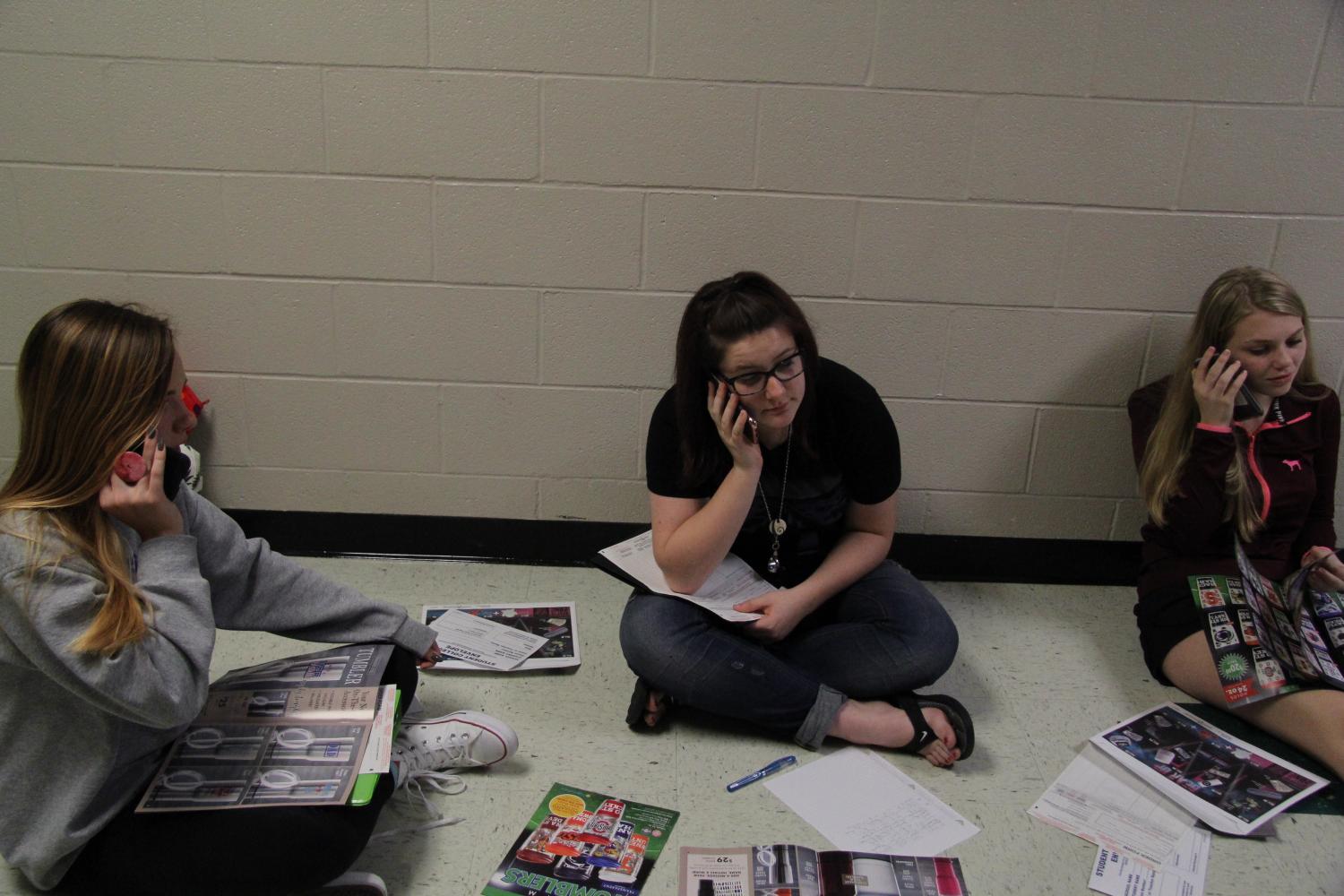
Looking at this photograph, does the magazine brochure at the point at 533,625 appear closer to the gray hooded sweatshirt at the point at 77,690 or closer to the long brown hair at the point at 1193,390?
the gray hooded sweatshirt at the point at 77,690

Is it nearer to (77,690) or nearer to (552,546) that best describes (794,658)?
(552,546)

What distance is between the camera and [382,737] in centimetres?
150

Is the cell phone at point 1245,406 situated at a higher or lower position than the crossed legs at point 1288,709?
higher

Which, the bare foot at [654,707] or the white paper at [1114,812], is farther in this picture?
the bare foot at [654,707]


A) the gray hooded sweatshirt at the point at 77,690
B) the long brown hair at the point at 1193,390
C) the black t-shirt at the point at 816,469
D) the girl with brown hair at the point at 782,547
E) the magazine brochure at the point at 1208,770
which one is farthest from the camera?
the long brown hair at the point at 1193,390

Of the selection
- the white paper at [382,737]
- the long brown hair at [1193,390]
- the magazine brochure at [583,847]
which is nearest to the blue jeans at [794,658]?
the magazine brochure at [583,847]

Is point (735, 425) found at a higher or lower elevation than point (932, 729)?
higher

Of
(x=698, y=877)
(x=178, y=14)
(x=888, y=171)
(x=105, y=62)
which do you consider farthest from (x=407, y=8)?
(x=698, y=877)

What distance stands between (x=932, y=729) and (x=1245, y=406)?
97 cm

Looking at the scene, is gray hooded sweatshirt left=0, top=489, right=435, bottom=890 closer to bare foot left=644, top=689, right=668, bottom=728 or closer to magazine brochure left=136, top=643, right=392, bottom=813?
magazine brochure left=136, top=643, right=392, bottom=813

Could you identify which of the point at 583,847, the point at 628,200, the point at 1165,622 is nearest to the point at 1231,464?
the point at 1165,622

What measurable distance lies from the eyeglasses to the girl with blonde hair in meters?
0.91

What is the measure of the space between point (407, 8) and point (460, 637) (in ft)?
4.50

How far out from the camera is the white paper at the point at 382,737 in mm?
1457
